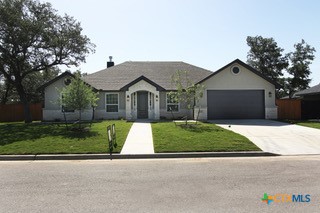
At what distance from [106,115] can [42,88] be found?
5.97 meters

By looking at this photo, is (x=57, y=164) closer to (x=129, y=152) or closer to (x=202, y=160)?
(x=129, y=152)

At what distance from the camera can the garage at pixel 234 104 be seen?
24.6 m

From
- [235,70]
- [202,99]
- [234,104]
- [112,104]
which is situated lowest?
[234,104]

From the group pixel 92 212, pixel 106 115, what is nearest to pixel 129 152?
pixel 92 212

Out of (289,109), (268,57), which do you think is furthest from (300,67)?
(289,109)

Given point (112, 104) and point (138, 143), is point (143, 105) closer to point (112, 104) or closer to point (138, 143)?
point (112, 104)

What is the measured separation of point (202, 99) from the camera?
24359 millimetres

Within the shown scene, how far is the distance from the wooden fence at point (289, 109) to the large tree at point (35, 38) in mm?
18736

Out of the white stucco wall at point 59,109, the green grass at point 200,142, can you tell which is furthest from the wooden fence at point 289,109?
the white stucco wall at point 59,109

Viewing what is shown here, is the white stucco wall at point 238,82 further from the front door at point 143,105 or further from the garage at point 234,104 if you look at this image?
the front door at point 143,105

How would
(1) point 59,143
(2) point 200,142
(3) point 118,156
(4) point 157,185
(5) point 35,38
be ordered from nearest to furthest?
(4) point 157,185, (3) point 118,156, (2) point 200,142, (1) point 59,143, (5) point 35,38

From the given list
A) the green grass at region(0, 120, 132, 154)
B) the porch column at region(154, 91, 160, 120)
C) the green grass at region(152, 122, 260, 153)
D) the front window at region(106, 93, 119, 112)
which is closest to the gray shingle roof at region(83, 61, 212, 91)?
the front window at region(106, 93, 119, 112)

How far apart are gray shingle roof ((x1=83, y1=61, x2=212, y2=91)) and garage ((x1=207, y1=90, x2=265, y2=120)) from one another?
3.10m

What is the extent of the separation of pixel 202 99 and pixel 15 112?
64.2ft
